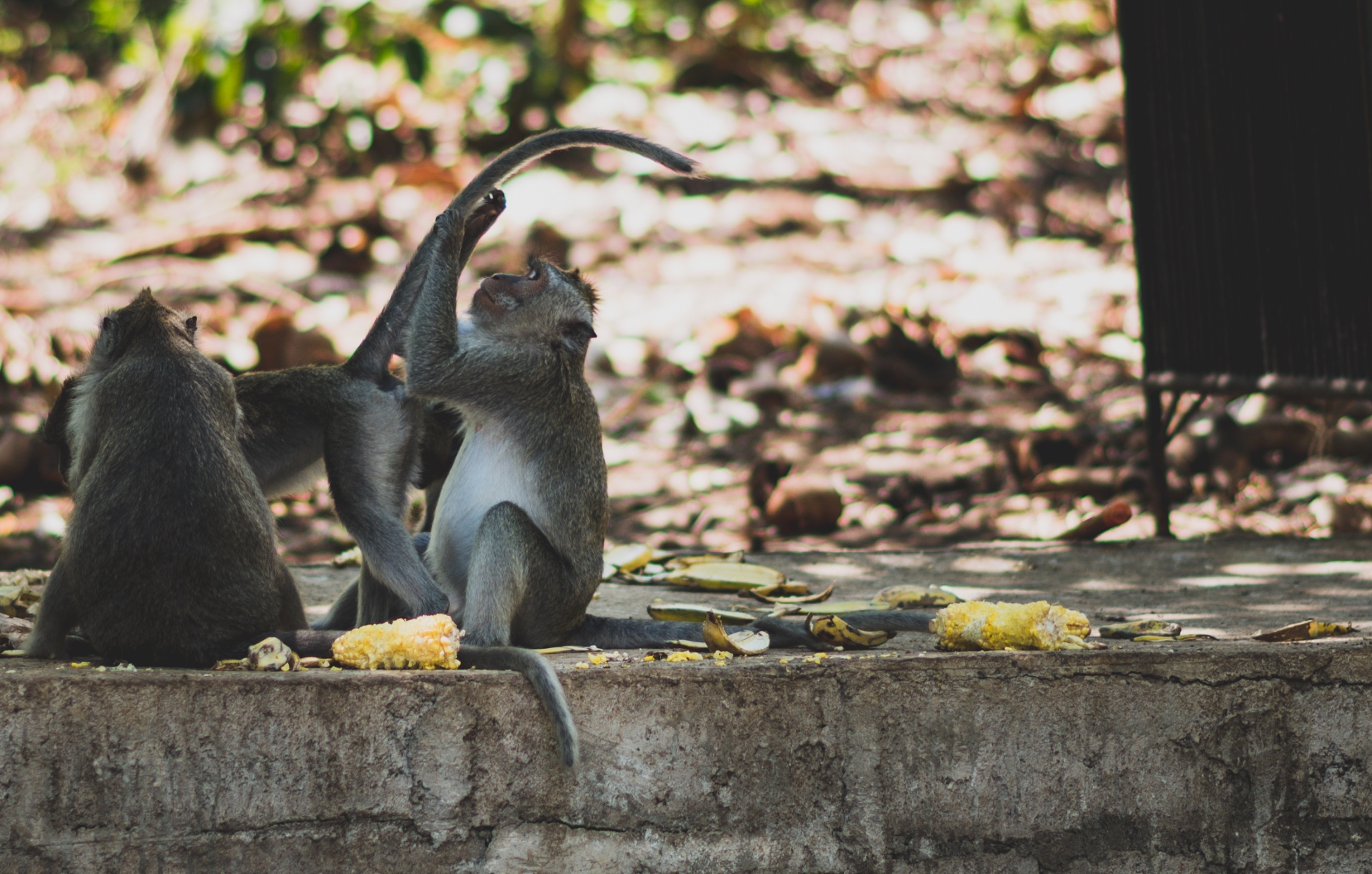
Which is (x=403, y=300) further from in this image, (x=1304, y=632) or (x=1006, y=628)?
(x=1304, y=632)

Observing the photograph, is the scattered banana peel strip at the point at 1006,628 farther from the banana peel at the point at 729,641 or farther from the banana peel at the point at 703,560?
the banana peel at the point at 703,560

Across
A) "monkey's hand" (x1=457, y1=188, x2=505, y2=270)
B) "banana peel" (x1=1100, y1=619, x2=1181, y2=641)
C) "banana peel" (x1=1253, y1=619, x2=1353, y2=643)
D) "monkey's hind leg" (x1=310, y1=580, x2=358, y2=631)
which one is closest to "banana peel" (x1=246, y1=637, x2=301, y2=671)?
"monkey's hind leg" (x1=310, y1=580, x2=358, y2=631)

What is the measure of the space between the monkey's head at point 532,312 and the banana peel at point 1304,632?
6.89 ft

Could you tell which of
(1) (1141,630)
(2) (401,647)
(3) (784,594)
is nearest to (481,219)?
(2) (401,647)

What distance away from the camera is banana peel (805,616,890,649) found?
3.75 meters

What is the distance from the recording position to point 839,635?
12.3 ft

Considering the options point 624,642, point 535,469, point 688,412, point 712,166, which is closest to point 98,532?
point 535,469

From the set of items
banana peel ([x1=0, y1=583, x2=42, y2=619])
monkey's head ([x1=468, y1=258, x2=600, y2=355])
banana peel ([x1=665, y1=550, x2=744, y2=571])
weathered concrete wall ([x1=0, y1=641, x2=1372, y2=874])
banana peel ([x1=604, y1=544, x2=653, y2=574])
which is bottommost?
weathered concrete wall ([x1=0, y1=641, x2=1372, y2=874])

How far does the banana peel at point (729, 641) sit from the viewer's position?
3643mm

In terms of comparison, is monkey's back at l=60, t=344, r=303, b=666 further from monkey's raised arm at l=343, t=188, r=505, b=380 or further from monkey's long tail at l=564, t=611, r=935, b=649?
monkey's long tail at l=564, t=611, r=935, b=649

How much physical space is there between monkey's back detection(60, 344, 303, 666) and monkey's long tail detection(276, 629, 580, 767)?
304mm

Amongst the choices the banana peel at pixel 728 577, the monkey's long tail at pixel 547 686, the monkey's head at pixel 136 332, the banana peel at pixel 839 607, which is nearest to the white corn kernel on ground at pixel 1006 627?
the banana peel at pixel 839 607

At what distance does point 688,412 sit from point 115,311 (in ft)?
17.8

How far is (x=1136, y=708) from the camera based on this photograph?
3.37 m
